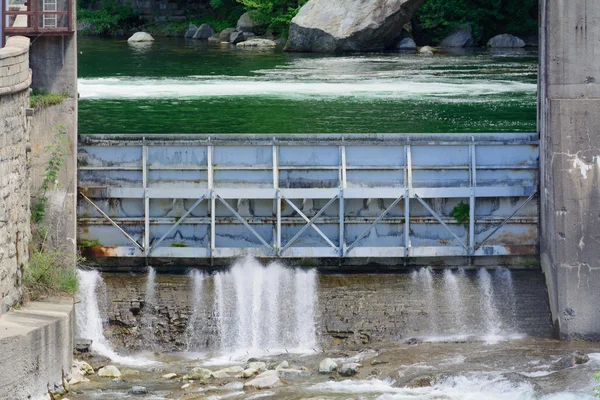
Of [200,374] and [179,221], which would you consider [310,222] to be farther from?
[200,374]

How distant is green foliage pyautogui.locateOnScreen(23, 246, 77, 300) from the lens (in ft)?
72.7

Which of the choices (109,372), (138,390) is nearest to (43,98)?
(109,372)

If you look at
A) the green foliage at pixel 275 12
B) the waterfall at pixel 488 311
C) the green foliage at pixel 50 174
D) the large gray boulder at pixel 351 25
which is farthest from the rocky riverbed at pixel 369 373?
the green foliage at pixel 275 12

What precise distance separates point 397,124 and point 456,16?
2823 centimetres

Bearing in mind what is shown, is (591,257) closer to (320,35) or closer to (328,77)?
(328,77)

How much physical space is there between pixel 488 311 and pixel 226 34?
45.4 m

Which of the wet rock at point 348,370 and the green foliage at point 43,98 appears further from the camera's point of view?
the green foliage at point 43,98

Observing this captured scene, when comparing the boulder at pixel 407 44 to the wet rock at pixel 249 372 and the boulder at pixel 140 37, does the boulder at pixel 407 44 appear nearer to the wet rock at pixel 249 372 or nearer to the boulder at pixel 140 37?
the boulder at pixel 140 37

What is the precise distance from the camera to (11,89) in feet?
68.5

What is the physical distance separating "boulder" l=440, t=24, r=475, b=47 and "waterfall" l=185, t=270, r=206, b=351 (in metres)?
39.2

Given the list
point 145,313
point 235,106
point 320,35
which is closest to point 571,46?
point 145,313

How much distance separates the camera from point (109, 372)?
22031mm

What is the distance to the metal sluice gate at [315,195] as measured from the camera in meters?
25.3

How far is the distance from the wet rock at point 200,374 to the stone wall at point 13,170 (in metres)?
3.23
